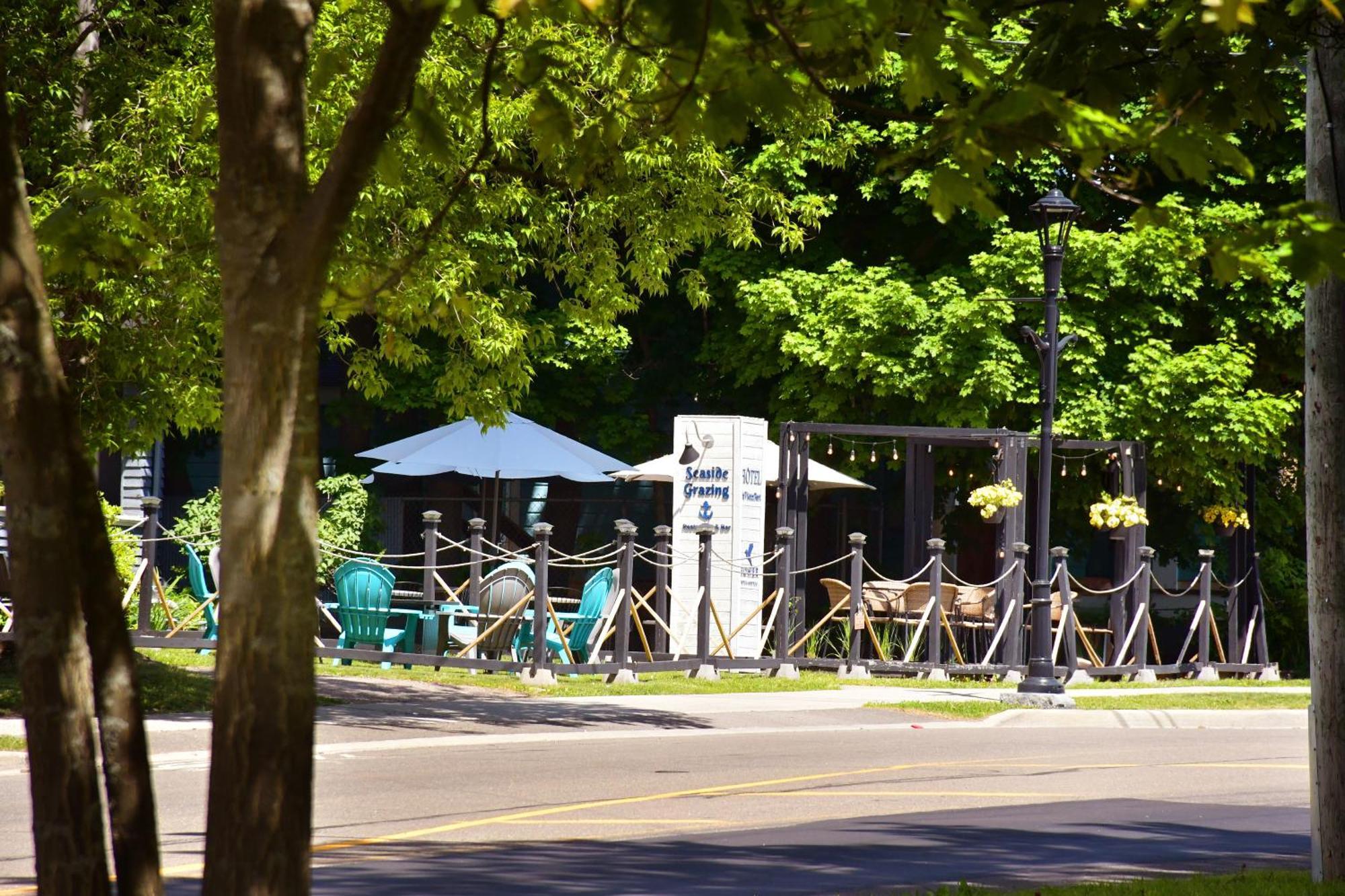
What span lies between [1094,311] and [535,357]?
26.5ft

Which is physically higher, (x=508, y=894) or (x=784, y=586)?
(x=784, y=586)

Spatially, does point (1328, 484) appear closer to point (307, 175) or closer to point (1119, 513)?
point (307, 175)

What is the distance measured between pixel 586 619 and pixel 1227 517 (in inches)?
400

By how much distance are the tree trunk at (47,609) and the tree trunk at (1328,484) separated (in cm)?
522

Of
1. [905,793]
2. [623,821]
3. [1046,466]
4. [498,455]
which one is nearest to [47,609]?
[623,821]

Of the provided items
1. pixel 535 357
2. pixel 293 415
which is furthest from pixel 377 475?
pixel 293 415

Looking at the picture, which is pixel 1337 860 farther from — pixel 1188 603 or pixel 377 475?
pixel 1188 603

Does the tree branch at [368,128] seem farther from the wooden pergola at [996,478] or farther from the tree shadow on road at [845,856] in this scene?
the wooden pergola at [996,478]

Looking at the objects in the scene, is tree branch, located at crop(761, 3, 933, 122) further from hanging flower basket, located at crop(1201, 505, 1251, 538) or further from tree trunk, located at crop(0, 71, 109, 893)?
hanging flower basket, located at crop(1201, 505, 1251, 538)

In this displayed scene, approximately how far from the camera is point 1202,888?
712 cm

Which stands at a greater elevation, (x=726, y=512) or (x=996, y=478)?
(x=996, y=478)

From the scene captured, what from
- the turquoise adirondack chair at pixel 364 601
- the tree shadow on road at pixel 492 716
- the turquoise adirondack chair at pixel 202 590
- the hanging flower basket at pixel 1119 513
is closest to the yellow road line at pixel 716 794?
the tree shadow on road at pixel 492 716

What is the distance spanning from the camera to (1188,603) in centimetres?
3338

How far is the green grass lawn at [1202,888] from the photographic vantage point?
22.8 ft
